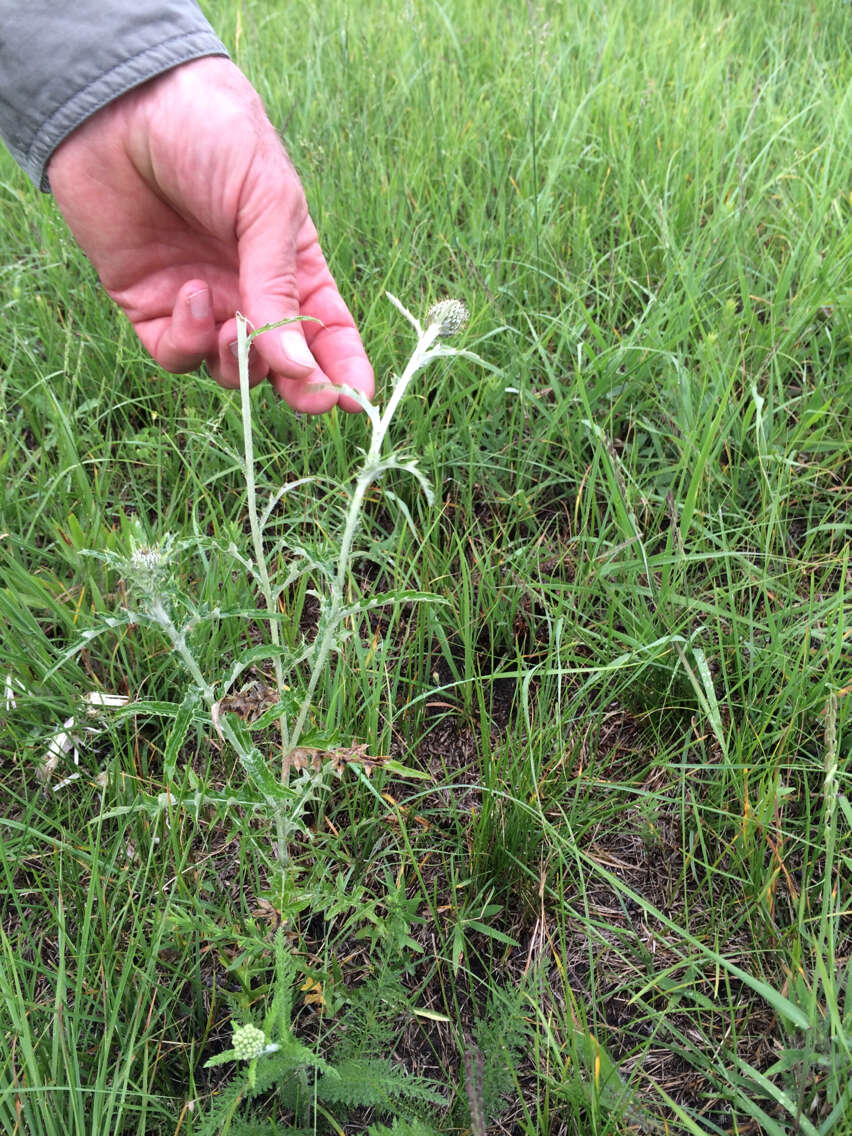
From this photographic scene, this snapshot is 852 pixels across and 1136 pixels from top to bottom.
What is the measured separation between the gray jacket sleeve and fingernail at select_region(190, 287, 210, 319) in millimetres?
401

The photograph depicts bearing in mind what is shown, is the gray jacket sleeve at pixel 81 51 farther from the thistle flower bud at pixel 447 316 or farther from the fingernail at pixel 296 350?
the thistle flower bud at pixel 447 316

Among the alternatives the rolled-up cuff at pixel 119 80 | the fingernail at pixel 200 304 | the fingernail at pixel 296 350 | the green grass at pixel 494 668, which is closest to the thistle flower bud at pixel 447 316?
the fingernail at pixel 296 350

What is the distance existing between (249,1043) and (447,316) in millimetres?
943

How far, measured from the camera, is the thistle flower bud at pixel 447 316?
3.86ft

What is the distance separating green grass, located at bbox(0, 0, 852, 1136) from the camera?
119 cm

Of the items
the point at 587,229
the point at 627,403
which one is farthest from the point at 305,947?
the point at 587,229

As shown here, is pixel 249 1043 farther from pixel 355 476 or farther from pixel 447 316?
pixel 447 316

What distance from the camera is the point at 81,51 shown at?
1.56 metres

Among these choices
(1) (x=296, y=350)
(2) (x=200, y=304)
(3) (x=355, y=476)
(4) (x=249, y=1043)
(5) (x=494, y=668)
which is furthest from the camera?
(5) (x=494, y=668)

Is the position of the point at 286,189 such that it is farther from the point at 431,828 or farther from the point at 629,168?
the point at 629,168

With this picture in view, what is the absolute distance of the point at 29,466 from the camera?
1.92m

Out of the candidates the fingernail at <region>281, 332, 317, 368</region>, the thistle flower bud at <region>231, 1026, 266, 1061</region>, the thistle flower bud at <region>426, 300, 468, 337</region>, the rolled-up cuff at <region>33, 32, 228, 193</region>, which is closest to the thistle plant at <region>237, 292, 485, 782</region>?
the thistle flower bud at <region>426, 300, 468, 337</region>

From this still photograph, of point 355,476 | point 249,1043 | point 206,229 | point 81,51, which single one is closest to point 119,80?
point 81,51

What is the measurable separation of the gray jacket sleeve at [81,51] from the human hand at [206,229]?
0.09ft
